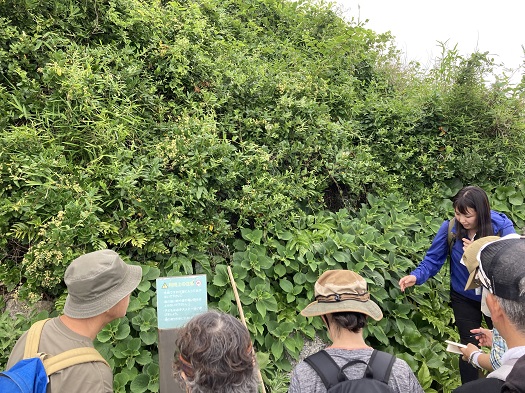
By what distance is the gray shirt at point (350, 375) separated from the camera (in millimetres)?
1813

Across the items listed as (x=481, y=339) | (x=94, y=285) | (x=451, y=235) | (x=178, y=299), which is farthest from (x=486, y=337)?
(x=94, y=285)

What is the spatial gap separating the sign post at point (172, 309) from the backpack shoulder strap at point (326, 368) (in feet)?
3.55

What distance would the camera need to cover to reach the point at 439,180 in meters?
5.70

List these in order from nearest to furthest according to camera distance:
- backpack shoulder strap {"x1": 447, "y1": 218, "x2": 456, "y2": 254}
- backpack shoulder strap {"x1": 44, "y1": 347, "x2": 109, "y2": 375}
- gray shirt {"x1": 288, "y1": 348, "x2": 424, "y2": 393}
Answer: backpack shoulder strap {"x1": 44, "y1": 347, "x2": 109, "y2": 375}, gray shirt {"x1": 288, "y1": 348, "x2": 424, "y2": 393}, backpack shoulder strap {"x1": 447, "y1": 218, "x2": 456, "y2": 254}

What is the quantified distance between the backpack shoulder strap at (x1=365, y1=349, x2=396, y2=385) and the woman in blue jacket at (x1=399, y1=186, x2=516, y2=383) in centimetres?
165

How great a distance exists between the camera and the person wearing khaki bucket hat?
1751 millimetres

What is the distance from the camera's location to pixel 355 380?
5.73 feet

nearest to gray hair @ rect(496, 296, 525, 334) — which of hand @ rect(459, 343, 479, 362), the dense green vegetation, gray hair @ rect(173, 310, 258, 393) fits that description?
gray hair @ rect(173, 310, 258, 393)

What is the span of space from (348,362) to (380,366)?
0.15 m

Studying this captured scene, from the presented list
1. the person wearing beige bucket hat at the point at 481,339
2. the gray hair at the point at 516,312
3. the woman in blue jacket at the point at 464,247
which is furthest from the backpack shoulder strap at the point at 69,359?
the woman in blue jacket at the point at 464,247

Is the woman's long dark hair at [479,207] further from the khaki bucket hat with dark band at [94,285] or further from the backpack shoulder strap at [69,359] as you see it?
the backpack shoulder strap at [69,359]

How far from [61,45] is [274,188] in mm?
2927

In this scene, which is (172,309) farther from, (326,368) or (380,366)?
(380,366)

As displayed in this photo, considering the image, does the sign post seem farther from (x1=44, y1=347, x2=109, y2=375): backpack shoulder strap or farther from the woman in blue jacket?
the woman in blue jacket
